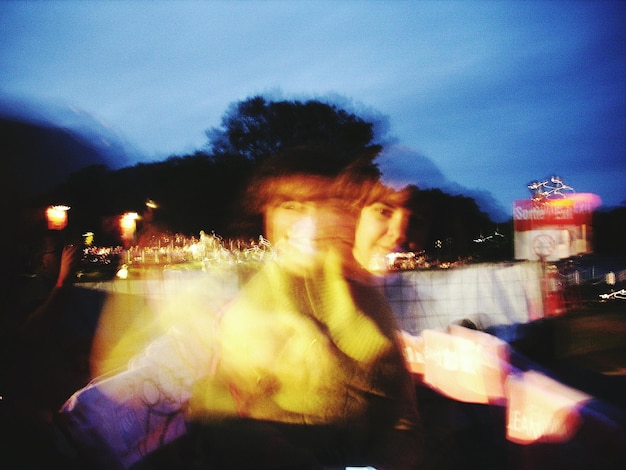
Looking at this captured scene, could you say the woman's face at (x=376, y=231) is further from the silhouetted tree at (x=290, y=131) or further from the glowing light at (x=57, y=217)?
the glowing light at (x=57, y=217)

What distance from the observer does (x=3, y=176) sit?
4.96 feet

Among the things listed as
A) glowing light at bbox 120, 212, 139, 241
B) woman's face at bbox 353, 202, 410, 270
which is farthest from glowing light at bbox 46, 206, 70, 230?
woman's face at bbox 353, 202, 410, 270

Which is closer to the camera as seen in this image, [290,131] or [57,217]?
[57,217]

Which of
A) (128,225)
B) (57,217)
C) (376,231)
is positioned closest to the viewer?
(57,217)

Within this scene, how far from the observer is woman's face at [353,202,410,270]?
1.89m

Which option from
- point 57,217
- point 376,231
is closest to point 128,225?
point 57,217

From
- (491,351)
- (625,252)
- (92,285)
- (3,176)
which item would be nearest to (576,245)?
(625,252)

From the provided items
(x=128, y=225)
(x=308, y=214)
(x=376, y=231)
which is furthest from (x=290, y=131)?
(x=128, y=225)

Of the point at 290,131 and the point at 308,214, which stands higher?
the point at 290,131

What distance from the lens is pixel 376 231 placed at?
75.6 inches

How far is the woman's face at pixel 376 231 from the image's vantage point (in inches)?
74.4

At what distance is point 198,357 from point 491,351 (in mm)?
1113

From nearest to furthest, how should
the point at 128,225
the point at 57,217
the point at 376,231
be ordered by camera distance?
the point at 57,217
the point at 128,225
the point at 376,231

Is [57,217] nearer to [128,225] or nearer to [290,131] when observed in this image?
[128,225]
